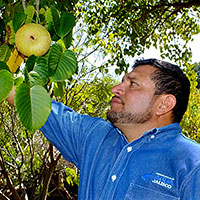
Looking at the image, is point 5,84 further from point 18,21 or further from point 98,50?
point 98,50

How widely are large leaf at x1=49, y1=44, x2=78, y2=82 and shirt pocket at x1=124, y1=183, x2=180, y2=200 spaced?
1.91ft

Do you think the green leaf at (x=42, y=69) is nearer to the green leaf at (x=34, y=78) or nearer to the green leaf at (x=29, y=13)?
the green leaf at (x=34, y=78)

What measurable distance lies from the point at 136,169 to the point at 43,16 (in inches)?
26.5

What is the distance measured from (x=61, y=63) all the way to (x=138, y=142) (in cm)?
64

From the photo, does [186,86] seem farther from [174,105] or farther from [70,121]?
[70,121]

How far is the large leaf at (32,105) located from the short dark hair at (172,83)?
0.89 m

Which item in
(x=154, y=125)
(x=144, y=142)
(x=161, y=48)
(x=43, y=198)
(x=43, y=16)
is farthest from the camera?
(x=161, y=48)

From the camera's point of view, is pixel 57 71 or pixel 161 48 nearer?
pixel 57 71

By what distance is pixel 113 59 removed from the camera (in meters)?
3.55

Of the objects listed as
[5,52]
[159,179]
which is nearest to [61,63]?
[5,52]

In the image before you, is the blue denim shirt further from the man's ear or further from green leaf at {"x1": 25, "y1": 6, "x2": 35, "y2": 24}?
green leaf at {"x1": 25, "y1": 6, "x2": 35, "y2": 24}

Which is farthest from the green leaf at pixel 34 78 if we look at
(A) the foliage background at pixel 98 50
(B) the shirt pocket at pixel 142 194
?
(A) the foliage background at pixel 98 50

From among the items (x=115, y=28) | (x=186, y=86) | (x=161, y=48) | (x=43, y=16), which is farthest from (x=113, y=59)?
(x=43, y=16)

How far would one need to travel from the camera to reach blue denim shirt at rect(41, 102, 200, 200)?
1.06 meters
